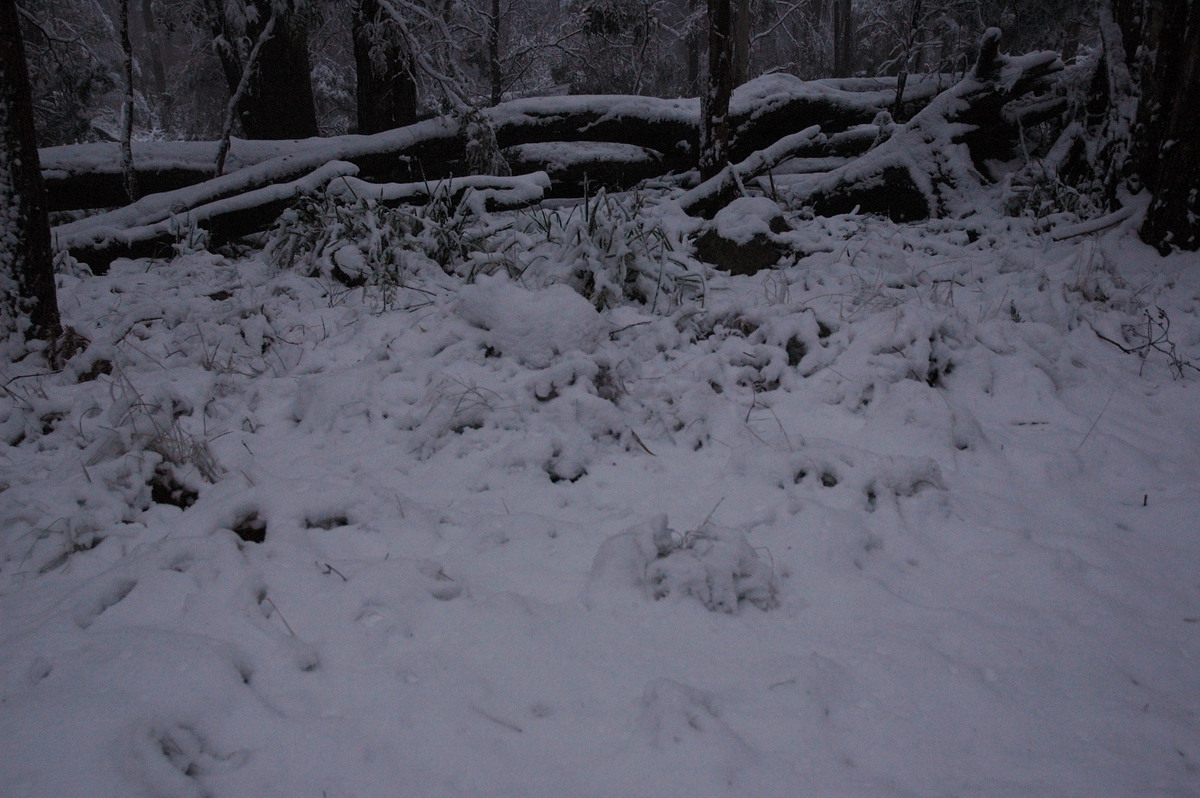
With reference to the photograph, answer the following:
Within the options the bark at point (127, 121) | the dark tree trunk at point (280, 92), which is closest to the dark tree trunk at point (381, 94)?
the dark tree trunk at point (280, 92)

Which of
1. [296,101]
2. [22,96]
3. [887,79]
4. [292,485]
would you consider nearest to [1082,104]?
[887,79]

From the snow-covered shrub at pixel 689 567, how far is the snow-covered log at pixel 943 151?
5073 millimetres

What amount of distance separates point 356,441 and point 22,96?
8.73 feet

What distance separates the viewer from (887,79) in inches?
329

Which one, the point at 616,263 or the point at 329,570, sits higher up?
the point at 616,263

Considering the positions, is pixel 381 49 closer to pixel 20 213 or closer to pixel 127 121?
pixel 127 121

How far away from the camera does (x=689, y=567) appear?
5.74 ft

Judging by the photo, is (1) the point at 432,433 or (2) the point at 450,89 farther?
(2) the point at 450,89

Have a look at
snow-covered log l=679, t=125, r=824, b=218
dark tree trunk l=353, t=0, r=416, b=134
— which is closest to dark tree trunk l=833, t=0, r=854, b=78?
dark tree trunk l=353, t=0, r=416, b=134

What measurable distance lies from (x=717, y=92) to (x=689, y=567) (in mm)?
5174

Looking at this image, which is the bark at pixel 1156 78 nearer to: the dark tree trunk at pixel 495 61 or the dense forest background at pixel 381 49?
the dense forest background at pixel 381 49

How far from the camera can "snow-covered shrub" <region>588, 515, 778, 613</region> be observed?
172cm

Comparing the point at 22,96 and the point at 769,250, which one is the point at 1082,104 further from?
the point at 22,96

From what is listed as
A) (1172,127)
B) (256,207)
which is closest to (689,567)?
(1172,127)
